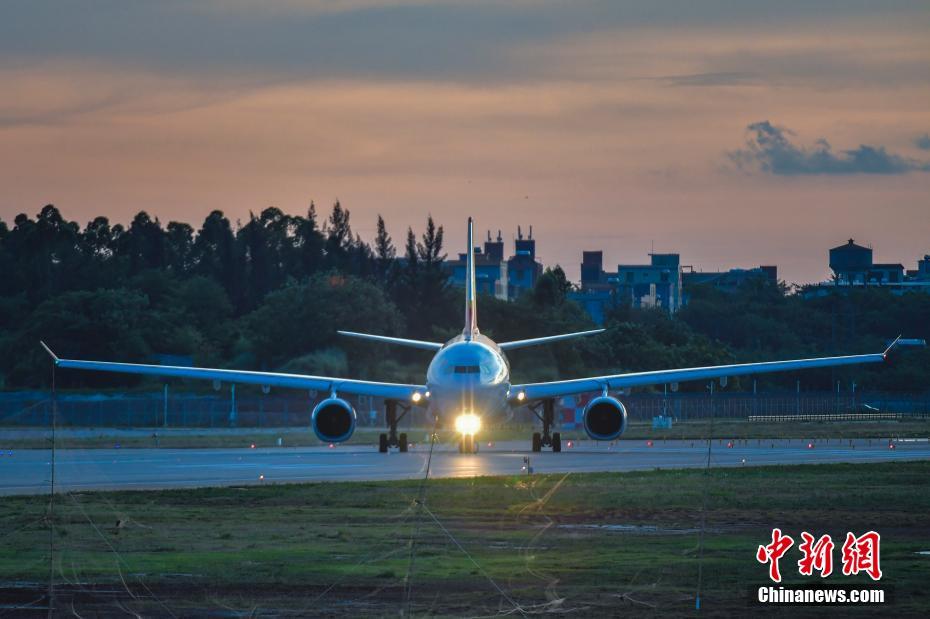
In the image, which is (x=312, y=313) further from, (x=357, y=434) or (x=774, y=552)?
(x=774, y=552)

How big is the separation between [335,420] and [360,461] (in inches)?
138

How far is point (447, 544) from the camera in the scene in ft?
77.5

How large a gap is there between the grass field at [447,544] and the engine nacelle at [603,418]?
12.7 meters

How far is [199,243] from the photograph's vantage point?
163500mm

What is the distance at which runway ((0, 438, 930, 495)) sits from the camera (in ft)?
125

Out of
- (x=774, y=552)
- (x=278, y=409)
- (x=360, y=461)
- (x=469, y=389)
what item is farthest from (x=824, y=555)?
(x=278, y=409)

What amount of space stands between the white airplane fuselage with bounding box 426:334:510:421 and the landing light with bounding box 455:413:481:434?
0.73ft

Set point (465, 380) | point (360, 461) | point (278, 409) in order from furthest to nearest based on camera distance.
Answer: point (278, 409), point (465, 380), point (360, 461)

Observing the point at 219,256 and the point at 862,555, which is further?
the point at 219,256

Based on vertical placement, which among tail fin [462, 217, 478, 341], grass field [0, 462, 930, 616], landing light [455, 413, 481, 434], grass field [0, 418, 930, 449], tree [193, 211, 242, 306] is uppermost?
tree [193, 211, 242, 306]

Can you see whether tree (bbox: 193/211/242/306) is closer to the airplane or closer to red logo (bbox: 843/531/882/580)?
the airplane

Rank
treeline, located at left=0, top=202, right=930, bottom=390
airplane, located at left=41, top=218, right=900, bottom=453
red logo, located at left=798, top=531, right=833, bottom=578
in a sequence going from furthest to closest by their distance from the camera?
1. treeline, located at left=0, top=202, right=930, bottom=390
2. airplane, located at left=41, top=218, right=900, bottom=453
3. red logo, located at left=798, top=531, right=833, bottom=578

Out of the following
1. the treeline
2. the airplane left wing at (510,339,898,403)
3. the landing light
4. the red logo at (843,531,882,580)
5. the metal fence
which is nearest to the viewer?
the red logo at (843,531,882,580)

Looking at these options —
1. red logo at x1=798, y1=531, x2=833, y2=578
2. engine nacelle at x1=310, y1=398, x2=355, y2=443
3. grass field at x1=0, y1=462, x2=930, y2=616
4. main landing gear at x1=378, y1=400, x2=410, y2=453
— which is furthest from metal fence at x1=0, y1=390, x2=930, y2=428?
red logo at x1=798, y1=531, x2=833, y2=578
